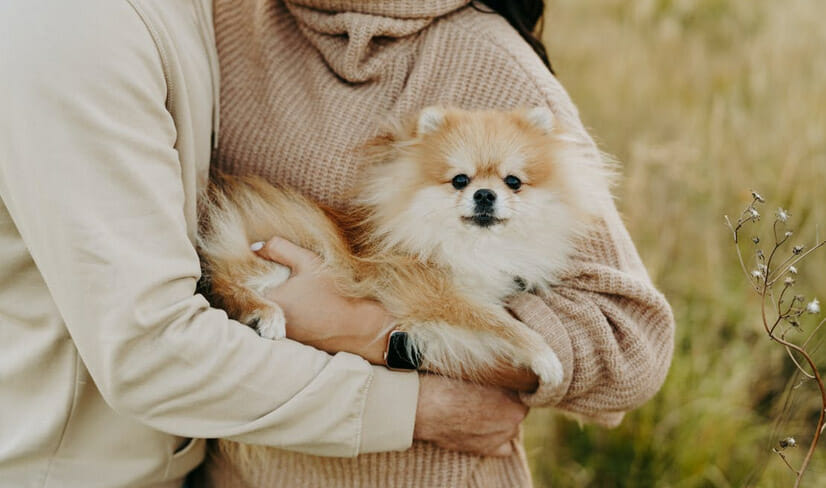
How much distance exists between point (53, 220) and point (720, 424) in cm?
219

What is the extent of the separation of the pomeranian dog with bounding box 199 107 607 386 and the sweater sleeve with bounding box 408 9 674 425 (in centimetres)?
5

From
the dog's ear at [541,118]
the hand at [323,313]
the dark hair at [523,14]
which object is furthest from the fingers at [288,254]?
the dark hair at [523,14]

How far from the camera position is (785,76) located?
3508mm

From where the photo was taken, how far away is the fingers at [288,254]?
173 cm

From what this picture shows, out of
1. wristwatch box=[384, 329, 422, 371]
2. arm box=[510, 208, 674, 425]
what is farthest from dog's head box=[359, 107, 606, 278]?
wristwatch box=[384, 329, 422, 371]

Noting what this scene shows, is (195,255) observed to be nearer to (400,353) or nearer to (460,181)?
(400,353)

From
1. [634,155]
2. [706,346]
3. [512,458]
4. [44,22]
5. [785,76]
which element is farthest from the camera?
[785,76]

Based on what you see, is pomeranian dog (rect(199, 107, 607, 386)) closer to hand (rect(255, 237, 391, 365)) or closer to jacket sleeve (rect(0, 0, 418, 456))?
hand (rect(255, 237, 391, 365))

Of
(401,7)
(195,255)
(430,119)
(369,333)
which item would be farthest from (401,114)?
(195,255)

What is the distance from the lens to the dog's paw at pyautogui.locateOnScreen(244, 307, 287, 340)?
158 cm

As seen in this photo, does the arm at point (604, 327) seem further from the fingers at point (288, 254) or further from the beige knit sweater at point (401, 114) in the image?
the fingers at point (288, 254)

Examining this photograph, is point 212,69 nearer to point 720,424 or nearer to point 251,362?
point 251,362

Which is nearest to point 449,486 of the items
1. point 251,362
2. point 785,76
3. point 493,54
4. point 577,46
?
point 251,362

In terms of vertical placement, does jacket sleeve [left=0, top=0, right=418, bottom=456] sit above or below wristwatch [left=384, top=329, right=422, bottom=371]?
above
